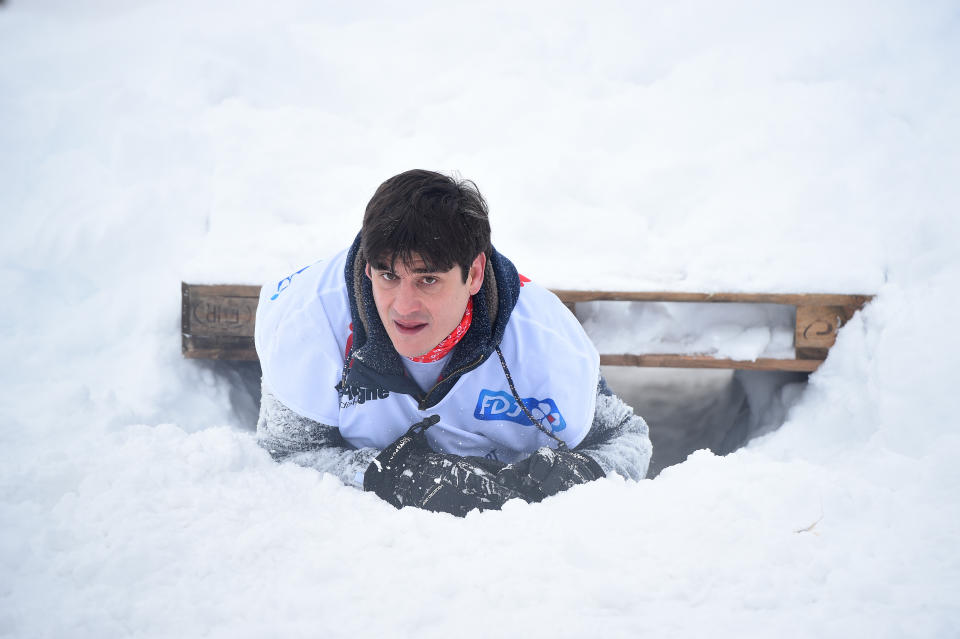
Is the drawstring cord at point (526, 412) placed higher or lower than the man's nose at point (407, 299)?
lower

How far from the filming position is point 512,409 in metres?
1.91

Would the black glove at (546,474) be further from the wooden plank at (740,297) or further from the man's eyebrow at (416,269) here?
the wooden plank at (740,297)

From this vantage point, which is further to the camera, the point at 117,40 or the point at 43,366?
the point at 117,40

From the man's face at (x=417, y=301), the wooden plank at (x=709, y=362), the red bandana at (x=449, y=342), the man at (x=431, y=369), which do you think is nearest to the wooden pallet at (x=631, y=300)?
the wooden plank at (x=709, y=362)

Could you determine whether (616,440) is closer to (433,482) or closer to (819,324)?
(433,482)

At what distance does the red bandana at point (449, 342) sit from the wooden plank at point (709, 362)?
98cm

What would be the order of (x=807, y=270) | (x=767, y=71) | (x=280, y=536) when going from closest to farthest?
(x=280, y=536)
(x=807, y=270)
(x=767, y=71)

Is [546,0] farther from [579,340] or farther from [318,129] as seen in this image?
[579,340]

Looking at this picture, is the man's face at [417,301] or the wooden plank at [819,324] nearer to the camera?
the man's face at [417,301]

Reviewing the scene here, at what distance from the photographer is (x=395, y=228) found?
60.2 inches

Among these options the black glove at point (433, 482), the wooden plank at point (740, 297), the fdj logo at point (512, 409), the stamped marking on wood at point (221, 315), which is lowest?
the black glove at point (433, 482)

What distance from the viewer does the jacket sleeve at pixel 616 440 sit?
6.21ft

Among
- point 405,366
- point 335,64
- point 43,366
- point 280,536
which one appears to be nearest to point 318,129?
point 335,64

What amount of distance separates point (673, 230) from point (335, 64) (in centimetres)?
238
